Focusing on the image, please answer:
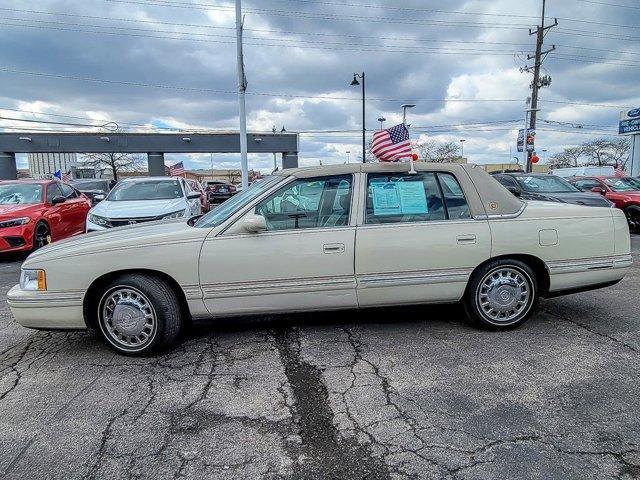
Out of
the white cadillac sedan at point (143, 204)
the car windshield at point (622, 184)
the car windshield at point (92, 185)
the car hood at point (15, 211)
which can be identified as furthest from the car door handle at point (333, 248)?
the car windshield at point (92, 185)

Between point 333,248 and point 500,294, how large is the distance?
1645 millimetres

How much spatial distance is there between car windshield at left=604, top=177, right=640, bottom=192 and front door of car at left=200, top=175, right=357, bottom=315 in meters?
12.5

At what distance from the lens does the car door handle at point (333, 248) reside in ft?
12.4

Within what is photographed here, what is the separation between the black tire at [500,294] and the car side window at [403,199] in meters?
0.68

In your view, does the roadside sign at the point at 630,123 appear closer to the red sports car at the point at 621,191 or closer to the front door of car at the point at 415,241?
the red sports car at the point at 621,191

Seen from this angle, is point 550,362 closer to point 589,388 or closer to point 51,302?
point 589,388

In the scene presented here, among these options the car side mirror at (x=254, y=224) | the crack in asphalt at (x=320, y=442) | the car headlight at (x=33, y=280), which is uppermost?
the car side mirror at (x=254, y=224)

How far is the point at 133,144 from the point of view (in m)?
32.4

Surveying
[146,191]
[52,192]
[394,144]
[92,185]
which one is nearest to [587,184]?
[394,144]

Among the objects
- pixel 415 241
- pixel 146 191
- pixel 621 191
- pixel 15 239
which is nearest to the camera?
pixel 415 241

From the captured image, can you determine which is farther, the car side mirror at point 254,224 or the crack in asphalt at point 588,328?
the crack in asphalt at point 588,328

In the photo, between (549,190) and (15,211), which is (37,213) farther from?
(549,190)

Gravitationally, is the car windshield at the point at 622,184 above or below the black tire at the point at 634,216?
above

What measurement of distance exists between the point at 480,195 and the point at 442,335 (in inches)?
53.2
